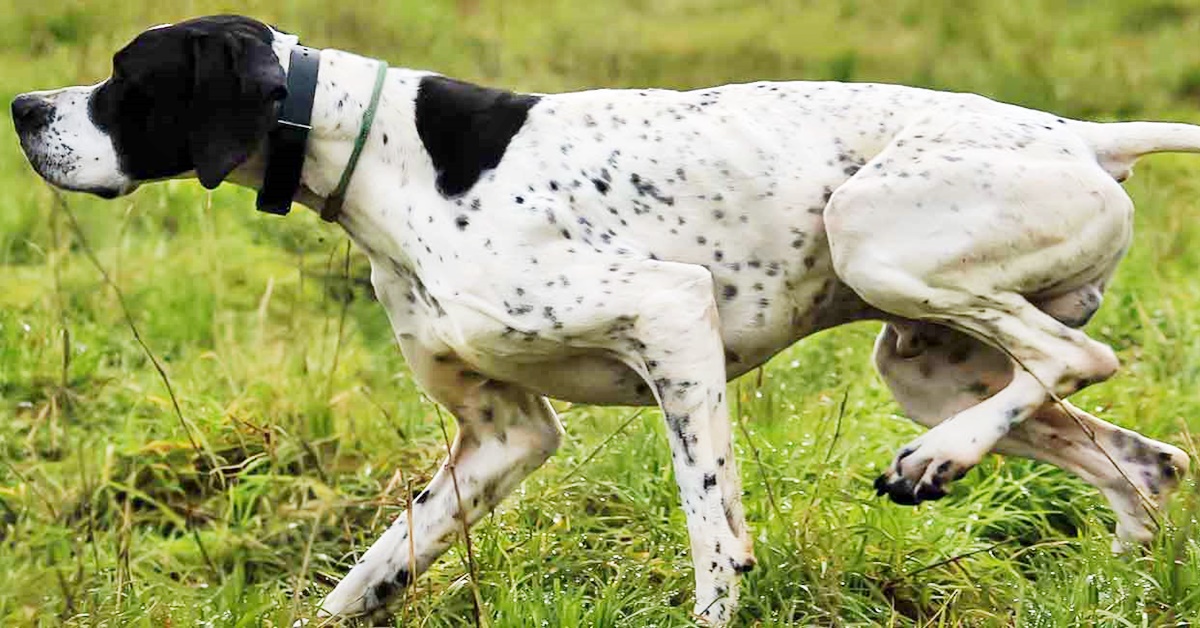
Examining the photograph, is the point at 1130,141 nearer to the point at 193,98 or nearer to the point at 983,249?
the point at 983,249

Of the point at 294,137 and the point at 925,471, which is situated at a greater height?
the point at 294,137

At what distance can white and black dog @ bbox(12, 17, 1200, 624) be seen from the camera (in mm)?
3945

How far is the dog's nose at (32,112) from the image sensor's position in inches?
160

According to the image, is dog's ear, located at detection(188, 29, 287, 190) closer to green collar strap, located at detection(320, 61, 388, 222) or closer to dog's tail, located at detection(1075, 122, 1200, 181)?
green collar strap, located at detection(320, 61, 388, 222)

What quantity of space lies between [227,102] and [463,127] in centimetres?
51

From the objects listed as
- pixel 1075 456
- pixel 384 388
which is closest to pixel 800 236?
pixel 1075 456

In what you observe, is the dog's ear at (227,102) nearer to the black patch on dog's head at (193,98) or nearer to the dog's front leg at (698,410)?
the black patch on dog's head at (193,98)

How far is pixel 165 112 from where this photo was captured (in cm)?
401

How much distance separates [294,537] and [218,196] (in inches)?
98.5

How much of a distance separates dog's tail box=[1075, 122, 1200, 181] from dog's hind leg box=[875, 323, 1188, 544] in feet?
1.65

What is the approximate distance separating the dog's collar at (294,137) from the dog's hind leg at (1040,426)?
51.6 inches

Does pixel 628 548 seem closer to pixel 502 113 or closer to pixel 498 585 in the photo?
pixel 498 585

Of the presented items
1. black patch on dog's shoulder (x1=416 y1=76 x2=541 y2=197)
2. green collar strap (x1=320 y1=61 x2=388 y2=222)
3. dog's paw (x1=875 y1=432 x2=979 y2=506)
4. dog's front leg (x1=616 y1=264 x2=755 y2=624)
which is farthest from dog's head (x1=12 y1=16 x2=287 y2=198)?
dog's paw (x1=875 y1=432 x2=979 y2=506)

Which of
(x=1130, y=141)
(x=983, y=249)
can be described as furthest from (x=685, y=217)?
(x=1130, y=141)
